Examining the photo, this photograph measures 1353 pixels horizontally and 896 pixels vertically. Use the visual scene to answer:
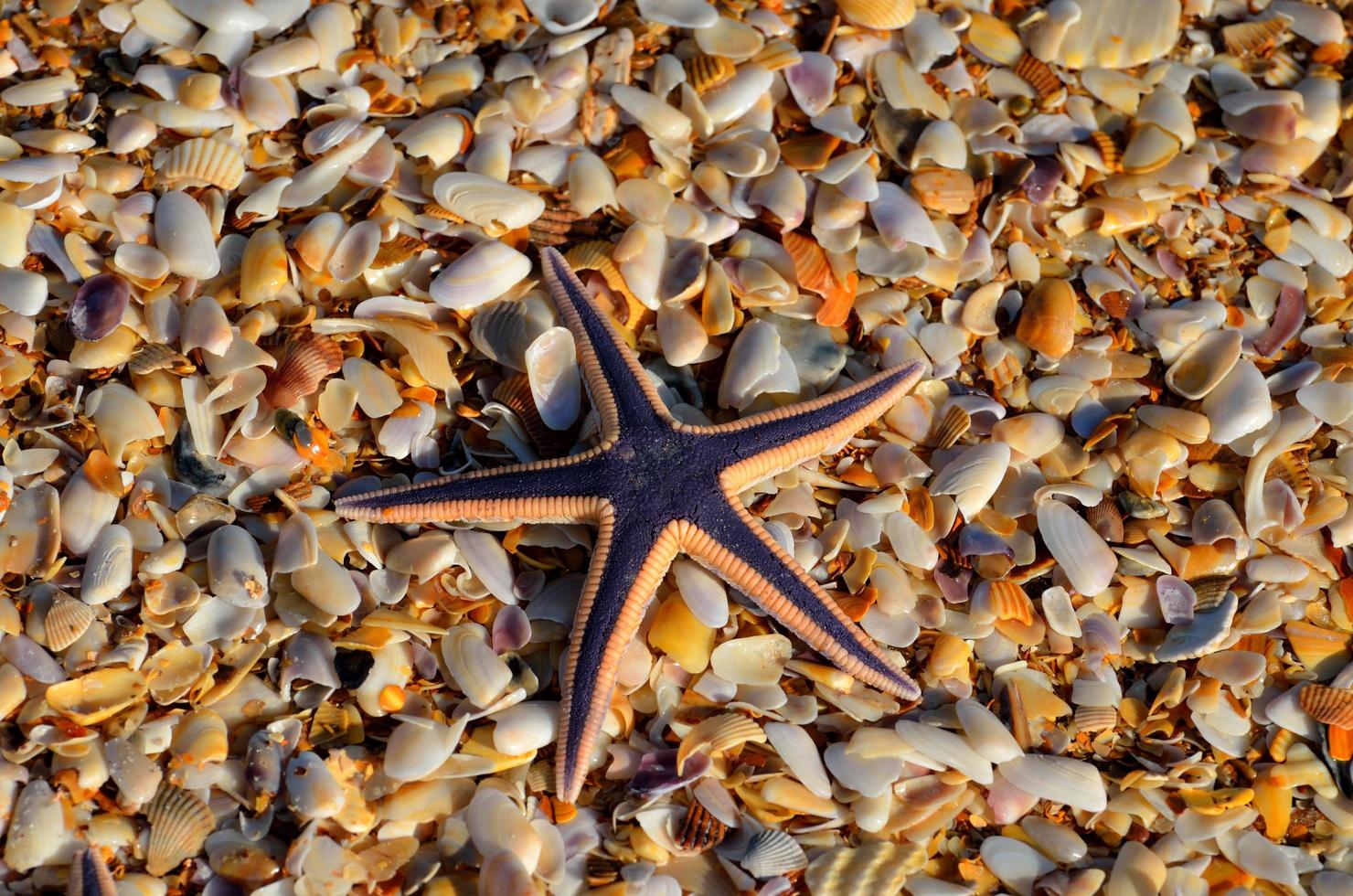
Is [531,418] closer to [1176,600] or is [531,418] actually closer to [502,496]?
[502,496]

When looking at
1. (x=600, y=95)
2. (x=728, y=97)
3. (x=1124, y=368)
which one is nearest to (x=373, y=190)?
(x=600, y=95)

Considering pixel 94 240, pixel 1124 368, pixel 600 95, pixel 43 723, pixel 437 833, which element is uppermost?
pixel 600 95

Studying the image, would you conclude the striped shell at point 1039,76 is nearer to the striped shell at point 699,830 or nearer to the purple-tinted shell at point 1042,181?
the purple-tinted shell at point 1042,181

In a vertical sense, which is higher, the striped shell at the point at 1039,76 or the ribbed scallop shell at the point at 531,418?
the striped shell at the point at 1039,76

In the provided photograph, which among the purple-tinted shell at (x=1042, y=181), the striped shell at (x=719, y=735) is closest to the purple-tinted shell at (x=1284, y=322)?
the purple-tinted shell at (x=1042, y=181)

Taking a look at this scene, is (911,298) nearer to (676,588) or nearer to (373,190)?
(676,588)

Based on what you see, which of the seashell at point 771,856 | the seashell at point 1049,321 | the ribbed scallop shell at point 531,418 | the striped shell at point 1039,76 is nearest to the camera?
the seashell at point 771,856

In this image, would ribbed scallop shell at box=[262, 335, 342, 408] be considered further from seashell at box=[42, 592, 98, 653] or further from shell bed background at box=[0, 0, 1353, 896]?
seashell at box=[42, 592, 98, 653]
